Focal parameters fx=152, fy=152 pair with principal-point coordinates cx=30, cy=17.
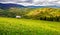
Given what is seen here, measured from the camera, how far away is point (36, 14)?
2.29m

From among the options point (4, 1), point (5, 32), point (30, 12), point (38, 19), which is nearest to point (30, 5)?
point (30, 12)

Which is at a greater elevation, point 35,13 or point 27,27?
point 35,13

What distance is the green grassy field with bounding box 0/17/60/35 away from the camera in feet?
7.15

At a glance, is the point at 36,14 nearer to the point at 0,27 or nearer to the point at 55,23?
the point at 55,23

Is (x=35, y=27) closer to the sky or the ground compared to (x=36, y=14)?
closer to the ground

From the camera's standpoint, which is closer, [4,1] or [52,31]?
[52,31]

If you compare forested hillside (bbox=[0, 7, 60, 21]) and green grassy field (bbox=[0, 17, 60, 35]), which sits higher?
forested hillside (bbox=[0, 7, 60, 21])

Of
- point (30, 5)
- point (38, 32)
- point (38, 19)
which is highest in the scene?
point (30, 5)

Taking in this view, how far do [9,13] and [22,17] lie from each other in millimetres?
212

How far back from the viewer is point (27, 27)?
2223mm

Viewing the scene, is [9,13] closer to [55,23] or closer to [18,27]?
[18,27]

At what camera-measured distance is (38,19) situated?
7.47ft

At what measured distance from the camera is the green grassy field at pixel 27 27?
7.15 feet

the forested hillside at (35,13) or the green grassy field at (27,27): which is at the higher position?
the forested hillside at (35,13)
